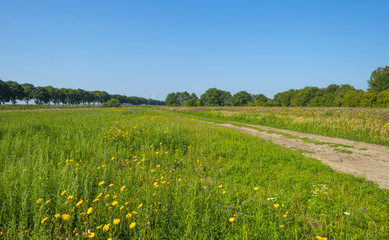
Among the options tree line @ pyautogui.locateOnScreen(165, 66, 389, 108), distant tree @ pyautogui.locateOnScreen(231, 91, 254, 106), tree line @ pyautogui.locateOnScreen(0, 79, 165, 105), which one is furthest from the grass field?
distant tree @ pyautogui.locateOnScreen(231, 91, 254, 106)

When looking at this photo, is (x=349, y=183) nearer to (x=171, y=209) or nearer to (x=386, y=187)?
(x=386, y=187)

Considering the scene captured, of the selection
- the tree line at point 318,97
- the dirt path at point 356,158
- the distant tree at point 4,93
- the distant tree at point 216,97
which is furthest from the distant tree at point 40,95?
the dirt path at point 356,158

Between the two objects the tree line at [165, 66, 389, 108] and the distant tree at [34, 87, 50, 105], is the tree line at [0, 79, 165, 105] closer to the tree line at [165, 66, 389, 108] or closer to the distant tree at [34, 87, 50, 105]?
the distant tree at [34, 87, 50, 105]

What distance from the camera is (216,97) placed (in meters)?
119

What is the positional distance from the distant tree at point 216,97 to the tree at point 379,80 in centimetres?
7155

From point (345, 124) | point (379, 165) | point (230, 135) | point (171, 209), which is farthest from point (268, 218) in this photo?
point (345, 124)

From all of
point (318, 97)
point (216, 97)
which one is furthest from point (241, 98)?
point (318, 97)

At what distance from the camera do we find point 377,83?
58.7 m

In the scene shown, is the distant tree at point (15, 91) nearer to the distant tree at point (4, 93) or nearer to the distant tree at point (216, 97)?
the distant tree at point (4, 93)

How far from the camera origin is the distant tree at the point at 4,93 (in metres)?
68.2

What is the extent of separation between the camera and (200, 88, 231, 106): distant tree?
11812 centimetres

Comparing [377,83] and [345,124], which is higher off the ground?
[377,83]

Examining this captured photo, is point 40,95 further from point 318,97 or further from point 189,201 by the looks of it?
point 318,97

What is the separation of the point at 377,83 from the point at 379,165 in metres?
78.9
